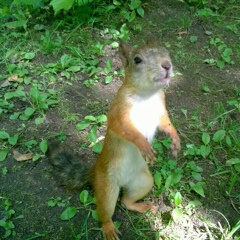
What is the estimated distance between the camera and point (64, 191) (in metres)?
2.85

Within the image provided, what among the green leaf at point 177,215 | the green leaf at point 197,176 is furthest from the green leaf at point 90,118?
the green leaf at point 177,215

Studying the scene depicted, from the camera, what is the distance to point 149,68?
233 centimetres

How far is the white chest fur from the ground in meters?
0.66

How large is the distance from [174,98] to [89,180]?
4.48 ft

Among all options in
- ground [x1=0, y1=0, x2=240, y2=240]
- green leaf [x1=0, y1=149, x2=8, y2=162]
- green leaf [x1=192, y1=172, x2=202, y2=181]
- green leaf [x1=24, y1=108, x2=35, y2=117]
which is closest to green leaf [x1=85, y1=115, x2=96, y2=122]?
ground [x1=0, y1=0, x2=240, y2=240]

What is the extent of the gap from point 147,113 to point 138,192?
67cm

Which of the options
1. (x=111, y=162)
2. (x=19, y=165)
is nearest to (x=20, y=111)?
(x=19, y=165)

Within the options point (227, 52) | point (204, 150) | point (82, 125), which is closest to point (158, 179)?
point (204, 150)

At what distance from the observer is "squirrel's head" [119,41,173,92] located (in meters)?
2.29

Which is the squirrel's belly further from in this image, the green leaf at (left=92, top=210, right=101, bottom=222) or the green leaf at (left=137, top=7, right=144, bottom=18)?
the green leaf at (left=137, top=7, right=144, bottom=18)

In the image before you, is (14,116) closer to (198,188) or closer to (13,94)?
(13,94)

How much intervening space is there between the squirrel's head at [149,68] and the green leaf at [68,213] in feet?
3.44

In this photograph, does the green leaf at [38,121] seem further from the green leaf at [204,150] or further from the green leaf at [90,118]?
the green leaf at [204,150]

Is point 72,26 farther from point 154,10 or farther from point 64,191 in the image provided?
point 64,191
